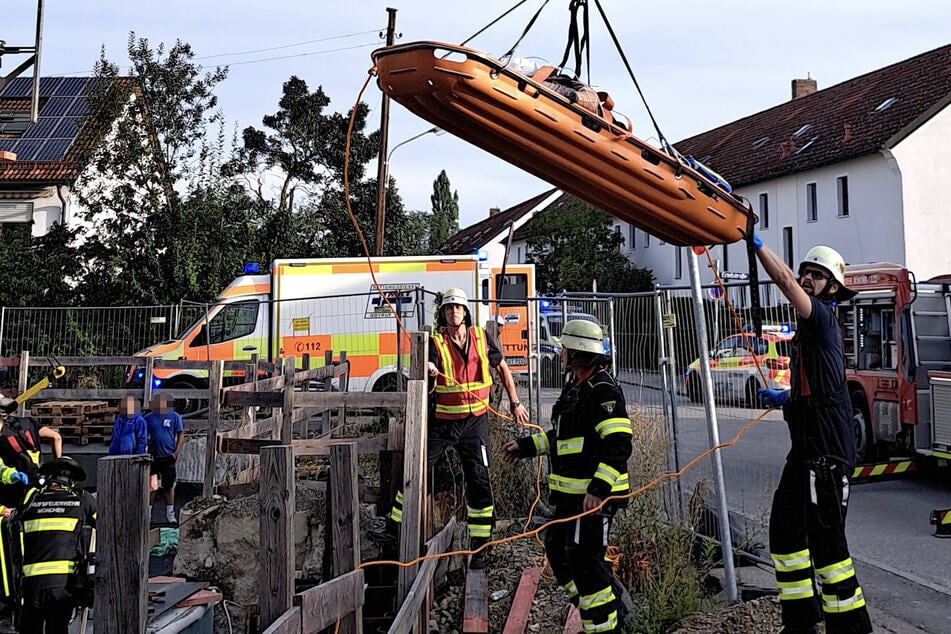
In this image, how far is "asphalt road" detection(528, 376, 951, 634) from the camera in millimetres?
5777

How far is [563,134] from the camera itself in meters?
4.37

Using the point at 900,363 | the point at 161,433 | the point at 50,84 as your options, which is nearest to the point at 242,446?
the point at 161,433

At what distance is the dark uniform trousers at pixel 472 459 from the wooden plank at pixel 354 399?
0.33m

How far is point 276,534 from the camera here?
3.23m

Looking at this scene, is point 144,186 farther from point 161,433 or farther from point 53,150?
point 161,433

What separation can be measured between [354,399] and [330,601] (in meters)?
3.32

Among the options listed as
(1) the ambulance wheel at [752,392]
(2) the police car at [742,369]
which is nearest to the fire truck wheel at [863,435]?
(2) the police car at [742,369]

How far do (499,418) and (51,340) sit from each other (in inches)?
516

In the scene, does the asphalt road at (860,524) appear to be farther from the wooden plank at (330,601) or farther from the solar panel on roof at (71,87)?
the solar panel on roof at (71,87)

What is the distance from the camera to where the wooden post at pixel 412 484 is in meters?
4.83

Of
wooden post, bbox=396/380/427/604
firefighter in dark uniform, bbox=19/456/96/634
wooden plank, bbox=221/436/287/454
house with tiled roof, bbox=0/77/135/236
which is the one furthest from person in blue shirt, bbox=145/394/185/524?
house with tiled roof, bbox=0/77/135/236

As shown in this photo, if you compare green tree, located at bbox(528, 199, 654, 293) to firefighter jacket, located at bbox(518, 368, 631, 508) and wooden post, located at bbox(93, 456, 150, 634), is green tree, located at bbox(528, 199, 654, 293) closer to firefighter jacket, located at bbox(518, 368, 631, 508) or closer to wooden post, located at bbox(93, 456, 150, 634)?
firefighter jacket, located at bbox(518, 368, 631, 508)

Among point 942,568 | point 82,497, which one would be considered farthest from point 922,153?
point 82,497

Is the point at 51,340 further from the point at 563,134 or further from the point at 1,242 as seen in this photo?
the point at 563,134
